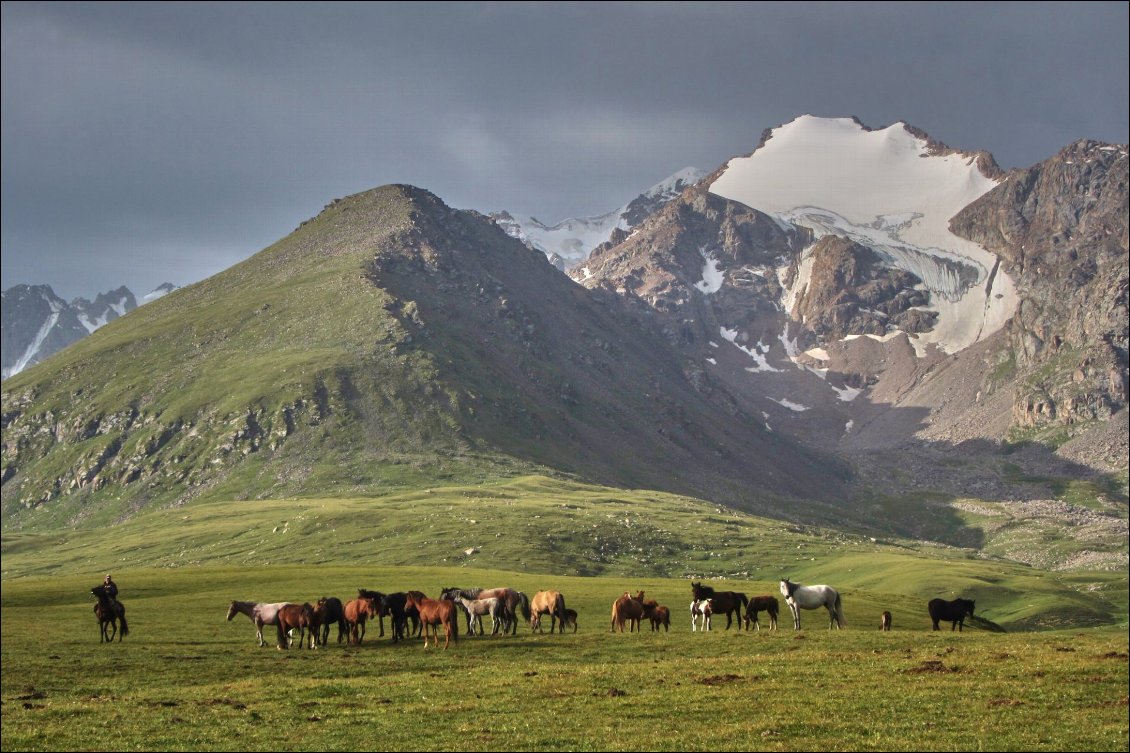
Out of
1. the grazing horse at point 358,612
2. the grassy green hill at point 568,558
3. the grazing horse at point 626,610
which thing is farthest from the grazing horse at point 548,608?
A: the grassy green hill at point 568,558

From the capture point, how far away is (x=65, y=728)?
1439 inches

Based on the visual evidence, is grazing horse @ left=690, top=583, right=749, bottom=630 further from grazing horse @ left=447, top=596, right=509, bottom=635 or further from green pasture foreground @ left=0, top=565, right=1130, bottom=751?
grazing horse @ left=447, top=596, right=509, bottom=635

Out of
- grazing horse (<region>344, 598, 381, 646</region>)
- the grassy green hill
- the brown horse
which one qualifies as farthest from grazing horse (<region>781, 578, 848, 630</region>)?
the grassy green hill

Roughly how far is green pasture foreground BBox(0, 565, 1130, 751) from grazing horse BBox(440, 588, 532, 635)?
5.01 ft

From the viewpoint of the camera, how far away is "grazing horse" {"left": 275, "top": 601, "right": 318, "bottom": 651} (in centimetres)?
5591

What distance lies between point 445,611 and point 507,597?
21.7 ft

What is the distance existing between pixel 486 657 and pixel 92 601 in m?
59.1

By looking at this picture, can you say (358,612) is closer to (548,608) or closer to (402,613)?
(402,613)

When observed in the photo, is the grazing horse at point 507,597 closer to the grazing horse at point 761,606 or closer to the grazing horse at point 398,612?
the grazing horse at point 398,612

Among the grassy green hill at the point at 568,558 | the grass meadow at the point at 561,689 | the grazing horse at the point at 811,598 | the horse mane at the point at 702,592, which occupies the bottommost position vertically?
the grassy green hill at the point at 568,558

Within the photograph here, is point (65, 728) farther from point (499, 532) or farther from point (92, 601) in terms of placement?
point (499, 532)

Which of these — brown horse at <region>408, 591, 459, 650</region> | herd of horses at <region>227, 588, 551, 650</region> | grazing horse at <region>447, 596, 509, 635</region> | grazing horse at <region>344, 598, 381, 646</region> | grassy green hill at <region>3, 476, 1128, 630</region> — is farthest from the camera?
grassy green hill at <region>3, 476, 1128, 630</region>

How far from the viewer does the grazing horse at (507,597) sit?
61.0 metres

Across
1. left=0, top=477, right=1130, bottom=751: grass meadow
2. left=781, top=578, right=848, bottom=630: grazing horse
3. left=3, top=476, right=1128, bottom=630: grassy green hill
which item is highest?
left=781, top=578, right=848, bottom=630: grazing horse
